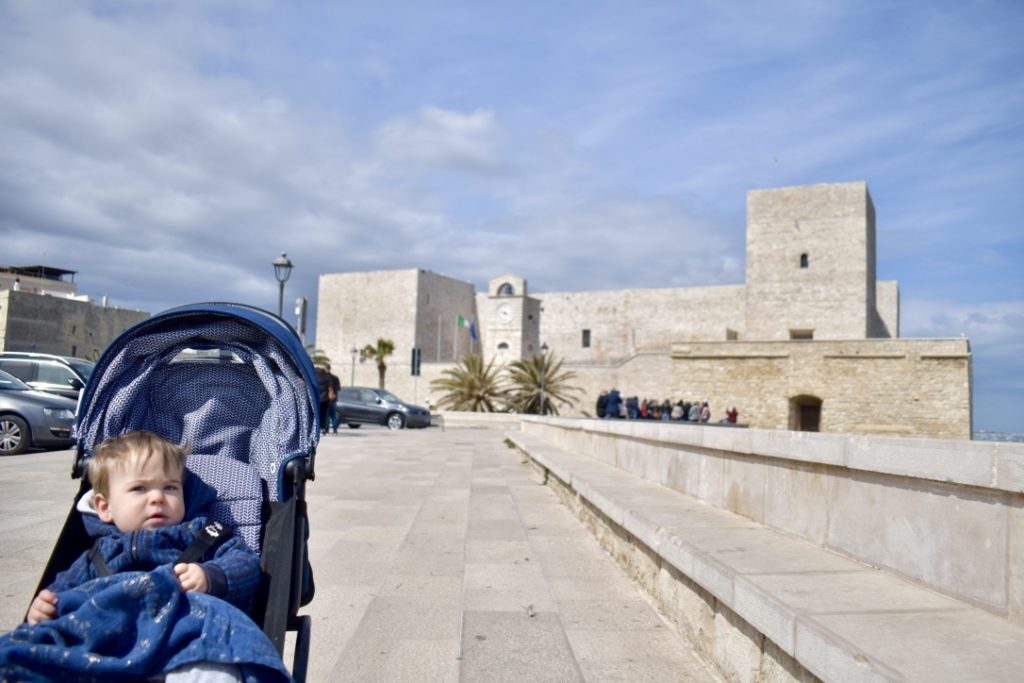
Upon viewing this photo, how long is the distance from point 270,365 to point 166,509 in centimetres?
73

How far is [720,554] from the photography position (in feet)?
10.6

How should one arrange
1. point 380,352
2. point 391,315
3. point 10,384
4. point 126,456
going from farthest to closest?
1. point 391,315
2. point 380,352
3. point 10,384
4. point 126,456

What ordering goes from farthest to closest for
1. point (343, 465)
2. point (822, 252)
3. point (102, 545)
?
point (822, 252), point (343, 465), point (102, 545)

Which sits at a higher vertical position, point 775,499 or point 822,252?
point 822,252

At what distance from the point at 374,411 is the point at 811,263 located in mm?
25093

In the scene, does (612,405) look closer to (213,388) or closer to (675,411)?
(675,411)

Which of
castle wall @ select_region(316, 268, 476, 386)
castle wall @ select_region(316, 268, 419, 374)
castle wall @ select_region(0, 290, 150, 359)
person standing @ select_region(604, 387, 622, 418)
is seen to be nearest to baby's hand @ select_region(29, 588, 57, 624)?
person standing @ select_region(604, 387, 622, 418)

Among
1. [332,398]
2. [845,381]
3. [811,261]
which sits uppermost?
[811,261]

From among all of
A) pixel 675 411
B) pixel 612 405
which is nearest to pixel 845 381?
pixel 675 411

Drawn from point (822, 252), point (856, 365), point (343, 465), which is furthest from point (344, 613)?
point (822, 252)

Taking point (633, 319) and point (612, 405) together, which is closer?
point (612, 405)

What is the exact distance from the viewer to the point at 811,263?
3947 cm

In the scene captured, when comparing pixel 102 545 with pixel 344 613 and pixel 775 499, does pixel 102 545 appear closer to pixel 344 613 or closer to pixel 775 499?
pixel 344 613

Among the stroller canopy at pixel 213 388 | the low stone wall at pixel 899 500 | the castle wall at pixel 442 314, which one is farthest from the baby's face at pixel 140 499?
the castle wall at pixel 442 314
